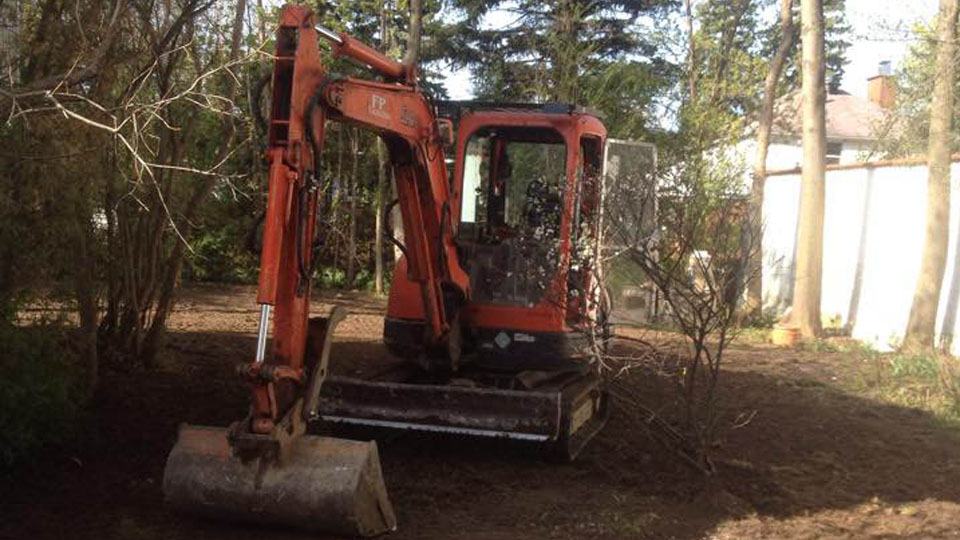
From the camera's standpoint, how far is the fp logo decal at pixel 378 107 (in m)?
Result: 5.98

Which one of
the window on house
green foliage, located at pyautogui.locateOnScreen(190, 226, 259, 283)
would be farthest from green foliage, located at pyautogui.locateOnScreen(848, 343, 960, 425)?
the window on house

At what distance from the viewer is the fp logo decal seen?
5.98 metres

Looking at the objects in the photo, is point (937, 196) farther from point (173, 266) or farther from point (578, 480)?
point (173, 266)

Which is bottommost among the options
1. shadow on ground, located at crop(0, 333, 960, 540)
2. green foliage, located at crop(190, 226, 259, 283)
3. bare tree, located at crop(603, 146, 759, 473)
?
shadow on ground, located at crop(0, 333, 960, 540)

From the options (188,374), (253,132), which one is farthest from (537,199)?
(188,374)

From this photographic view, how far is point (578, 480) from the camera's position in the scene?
6684 millimetres

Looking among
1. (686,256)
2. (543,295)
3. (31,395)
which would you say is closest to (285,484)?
(31,395)

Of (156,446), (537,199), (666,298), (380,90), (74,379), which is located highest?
(380,90)

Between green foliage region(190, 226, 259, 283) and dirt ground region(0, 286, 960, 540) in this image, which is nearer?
dirt ground region(0, 286, 960, 540)

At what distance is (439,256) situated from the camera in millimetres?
6902

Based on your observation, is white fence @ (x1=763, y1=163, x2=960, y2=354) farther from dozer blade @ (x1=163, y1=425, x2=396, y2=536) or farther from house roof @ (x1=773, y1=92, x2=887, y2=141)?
house roof @ (x1=773, y1=92, x2=887, y2=141)

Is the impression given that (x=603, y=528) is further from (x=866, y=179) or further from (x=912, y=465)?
(x=866, y=179)

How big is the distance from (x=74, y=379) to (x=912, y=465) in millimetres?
6724

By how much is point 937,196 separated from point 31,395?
12.7 m
